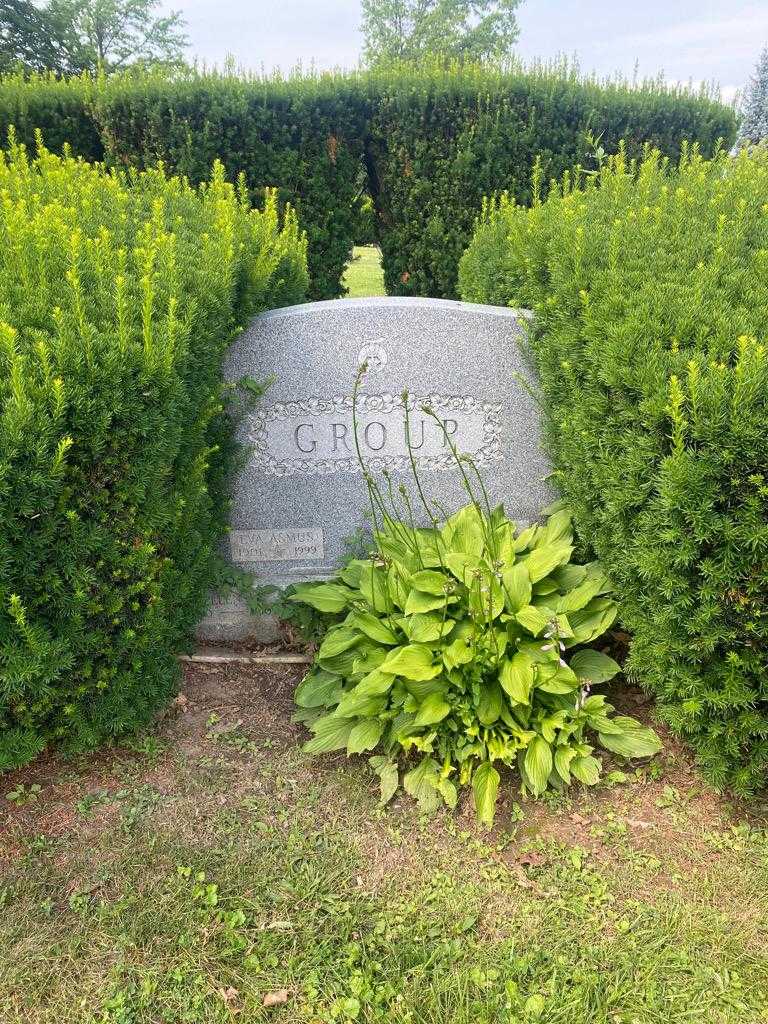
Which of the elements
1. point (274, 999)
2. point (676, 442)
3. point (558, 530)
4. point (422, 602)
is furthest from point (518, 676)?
point (274, 999)

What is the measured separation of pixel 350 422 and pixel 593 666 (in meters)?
1.54

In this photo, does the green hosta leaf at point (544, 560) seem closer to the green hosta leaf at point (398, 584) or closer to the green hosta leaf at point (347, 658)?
the green hosta leaf at point (398, 584)

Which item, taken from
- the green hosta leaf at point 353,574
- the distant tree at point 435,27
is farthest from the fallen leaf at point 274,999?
the distant tree at point 435,27

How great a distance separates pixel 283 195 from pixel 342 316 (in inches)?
167

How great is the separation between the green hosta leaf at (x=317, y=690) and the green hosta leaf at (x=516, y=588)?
78 centimetres

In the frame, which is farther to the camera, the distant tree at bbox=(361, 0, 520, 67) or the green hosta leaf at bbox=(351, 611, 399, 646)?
the distant tree at bbox=(361, 0, 520, 67)

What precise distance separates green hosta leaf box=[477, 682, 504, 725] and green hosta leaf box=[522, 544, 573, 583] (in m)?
0.49

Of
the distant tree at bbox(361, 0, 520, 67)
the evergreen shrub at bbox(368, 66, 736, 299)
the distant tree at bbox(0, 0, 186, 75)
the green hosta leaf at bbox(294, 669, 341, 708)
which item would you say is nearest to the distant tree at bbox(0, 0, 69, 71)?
the distant tree at bbox(0, 0, 186, 75)

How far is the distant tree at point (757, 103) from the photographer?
2797 cm

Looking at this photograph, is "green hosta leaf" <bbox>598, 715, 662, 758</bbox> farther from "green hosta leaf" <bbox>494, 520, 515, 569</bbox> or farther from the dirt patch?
"green hosta leaf" <bbox>494, 520, 515, 569</bbox>

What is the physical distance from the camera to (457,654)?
2643 mm

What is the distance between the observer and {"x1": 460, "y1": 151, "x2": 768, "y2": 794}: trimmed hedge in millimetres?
2119

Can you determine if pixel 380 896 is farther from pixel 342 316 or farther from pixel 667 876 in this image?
pixel 342 316

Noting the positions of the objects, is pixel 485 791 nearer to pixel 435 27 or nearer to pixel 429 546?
pixel 429 546
